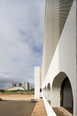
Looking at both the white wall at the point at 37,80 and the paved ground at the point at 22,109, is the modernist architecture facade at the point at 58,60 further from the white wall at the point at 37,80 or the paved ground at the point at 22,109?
the white wall at the point at 37,80

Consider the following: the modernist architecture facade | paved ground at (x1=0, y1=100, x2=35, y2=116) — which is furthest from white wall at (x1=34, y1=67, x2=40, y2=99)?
the modernist architecture facade

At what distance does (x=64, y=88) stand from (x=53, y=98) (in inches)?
109

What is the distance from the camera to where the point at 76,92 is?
292cm

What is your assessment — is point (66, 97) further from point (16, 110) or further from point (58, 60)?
point (16, 110)

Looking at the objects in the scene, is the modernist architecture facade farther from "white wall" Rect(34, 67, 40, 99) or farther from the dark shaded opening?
"white wall" Rect(34, 67, 40, 99)

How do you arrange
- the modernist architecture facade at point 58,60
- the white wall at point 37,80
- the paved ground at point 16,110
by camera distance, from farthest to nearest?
the white wall at point 37,80
the paved ground at point 16,110
the modernist architecture facade at point 58,60

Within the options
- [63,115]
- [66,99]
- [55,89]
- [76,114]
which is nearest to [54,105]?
[55,89]

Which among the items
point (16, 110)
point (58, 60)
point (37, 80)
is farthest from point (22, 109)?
point (37, 80)

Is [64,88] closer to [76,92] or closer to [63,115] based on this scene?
[63,115]

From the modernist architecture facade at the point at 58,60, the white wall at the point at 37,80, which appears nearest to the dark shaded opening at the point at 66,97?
the modernist architecture facade at the point at 58,60

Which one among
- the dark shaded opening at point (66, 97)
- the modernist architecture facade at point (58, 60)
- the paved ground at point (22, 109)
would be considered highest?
the modernist architecture facade at point (58, 60)

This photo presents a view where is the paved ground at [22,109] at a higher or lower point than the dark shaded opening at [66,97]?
lower

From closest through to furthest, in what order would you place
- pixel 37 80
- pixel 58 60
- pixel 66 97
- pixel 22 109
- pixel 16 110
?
pixel 58 60, pixel 66 97, pixel 16 110, pixel 22 109, pixel 37 80

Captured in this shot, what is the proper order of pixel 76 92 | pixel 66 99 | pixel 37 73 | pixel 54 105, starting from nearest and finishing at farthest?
pixel 76 92 < pixel 54 105 < pixel 66 99 < pixel 37 73
